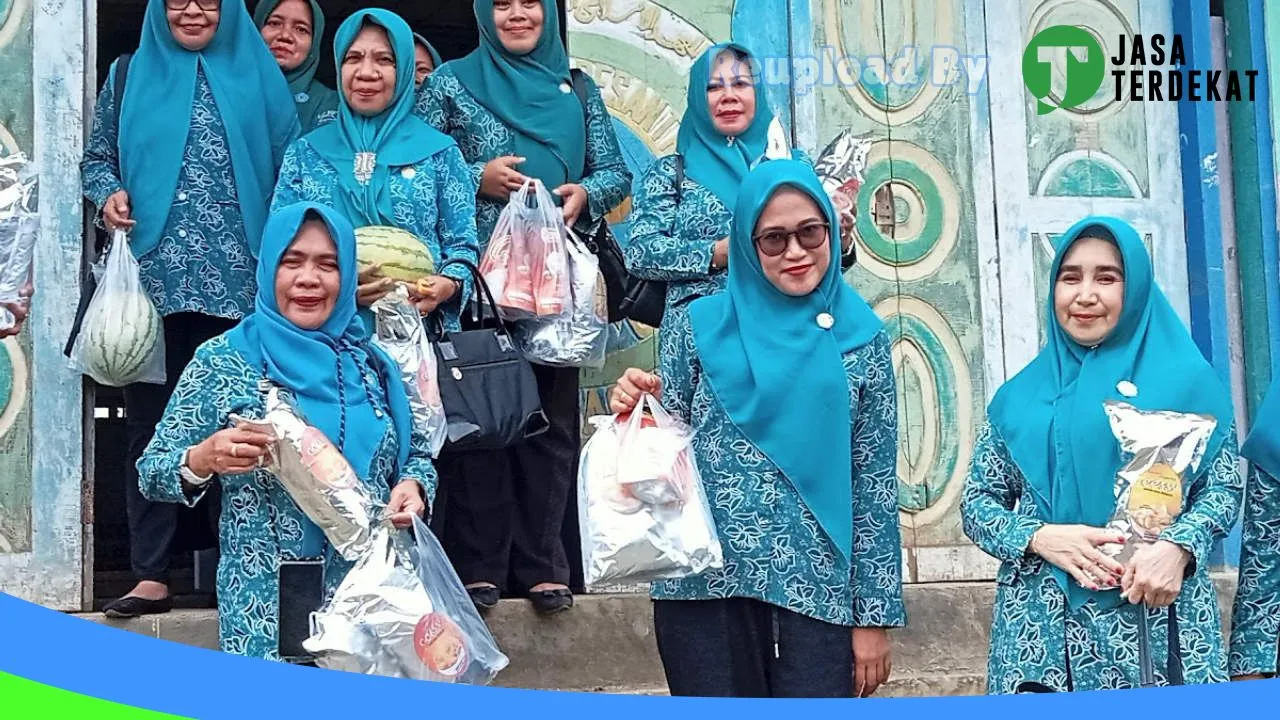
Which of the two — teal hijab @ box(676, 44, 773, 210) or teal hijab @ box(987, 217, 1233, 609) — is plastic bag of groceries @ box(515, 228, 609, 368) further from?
teal hijab @ box(987, 217, 1233, 609)

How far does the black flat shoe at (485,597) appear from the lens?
16.2ft

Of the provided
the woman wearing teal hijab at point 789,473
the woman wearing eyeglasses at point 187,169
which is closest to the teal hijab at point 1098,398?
the woman wearing teal hijab at point 789,473

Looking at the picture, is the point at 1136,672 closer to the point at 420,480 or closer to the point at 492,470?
the point at 420,480

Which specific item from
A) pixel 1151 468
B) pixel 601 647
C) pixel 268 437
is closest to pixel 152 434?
pixel 601 647

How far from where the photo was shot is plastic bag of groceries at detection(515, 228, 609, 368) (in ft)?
16.7

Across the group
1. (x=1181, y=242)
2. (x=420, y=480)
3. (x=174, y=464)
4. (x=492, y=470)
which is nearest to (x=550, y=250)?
(x=492, y=470)

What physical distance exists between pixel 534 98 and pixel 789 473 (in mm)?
1964

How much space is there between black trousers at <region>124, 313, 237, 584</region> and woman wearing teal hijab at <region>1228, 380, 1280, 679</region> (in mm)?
2586

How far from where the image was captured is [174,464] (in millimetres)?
3732

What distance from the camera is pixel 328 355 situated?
393 cm

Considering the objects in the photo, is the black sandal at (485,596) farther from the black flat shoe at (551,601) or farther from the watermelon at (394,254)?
the watermelon at (394,254)

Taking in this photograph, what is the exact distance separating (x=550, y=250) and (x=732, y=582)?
1.56m

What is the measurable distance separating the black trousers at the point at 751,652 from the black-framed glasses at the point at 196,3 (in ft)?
7.82

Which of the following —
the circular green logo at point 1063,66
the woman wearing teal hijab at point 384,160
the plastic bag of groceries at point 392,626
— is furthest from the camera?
the circular green logo at point 1063,66
